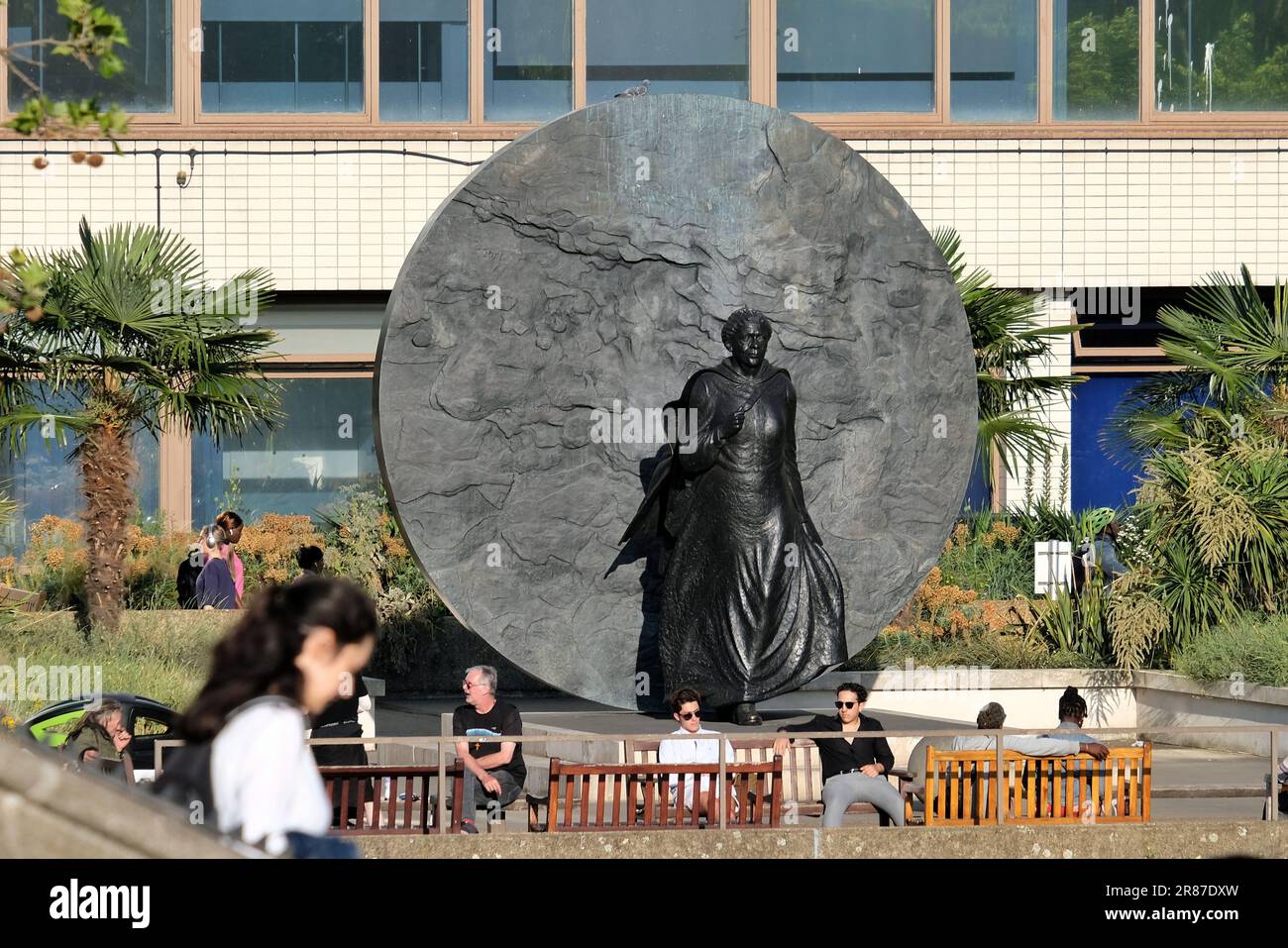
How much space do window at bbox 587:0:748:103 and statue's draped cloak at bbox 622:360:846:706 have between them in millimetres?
9652

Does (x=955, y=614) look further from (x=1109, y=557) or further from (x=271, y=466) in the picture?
(x=271, y=466)

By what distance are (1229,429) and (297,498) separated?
9588mm

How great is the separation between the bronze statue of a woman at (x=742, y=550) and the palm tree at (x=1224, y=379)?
5796 mm

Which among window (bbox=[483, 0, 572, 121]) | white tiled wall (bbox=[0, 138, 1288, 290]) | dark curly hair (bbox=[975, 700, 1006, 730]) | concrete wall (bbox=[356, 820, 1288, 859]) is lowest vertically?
concrete wall (bbox=[356, 820, 1288, 859])

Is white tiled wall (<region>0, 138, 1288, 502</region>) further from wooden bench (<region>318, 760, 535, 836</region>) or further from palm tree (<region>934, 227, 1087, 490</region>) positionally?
wooden bench (<region>318, 760, 535, 836</region>)

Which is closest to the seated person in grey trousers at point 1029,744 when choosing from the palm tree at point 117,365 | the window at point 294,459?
the palm tree at point 117,365

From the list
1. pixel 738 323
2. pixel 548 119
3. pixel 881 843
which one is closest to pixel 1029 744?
pixel 881 843

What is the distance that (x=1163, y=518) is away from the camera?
1605 centimetres

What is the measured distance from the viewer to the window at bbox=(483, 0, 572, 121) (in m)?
20.8

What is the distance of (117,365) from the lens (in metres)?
15.9

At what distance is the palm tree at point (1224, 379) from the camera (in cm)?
1636

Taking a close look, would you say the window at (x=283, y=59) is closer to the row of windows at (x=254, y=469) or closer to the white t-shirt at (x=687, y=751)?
the row of windows at (x=254, y=469)

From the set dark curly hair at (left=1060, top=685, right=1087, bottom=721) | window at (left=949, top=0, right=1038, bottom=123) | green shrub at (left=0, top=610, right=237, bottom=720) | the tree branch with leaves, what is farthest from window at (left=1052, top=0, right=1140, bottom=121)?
the tree branch with leaves

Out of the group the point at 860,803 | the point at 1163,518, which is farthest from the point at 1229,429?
the point at 860,803
